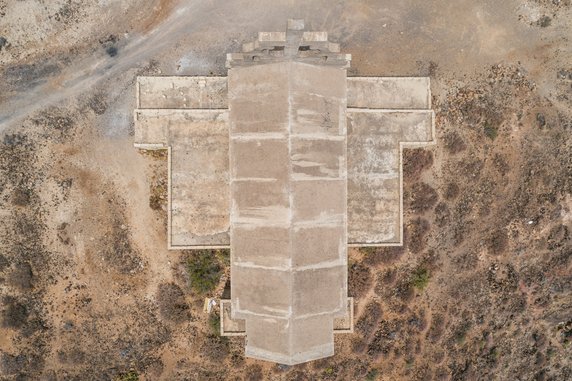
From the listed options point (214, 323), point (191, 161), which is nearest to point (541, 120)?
point (191, 161)

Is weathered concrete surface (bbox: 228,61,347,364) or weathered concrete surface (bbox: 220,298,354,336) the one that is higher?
weathered concrete surface (bbox: 228,61,347,364)

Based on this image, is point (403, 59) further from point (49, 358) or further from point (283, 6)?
point (49, 358)

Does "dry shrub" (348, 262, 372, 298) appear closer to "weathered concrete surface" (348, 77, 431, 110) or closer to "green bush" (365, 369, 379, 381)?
"green bush" (365, 369, 379, 381)

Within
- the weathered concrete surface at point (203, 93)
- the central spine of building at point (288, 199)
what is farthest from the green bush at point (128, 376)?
the weathered concrete surface at point (203, 93)

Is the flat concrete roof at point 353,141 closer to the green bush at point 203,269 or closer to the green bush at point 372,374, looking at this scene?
the green bush at point 203,269

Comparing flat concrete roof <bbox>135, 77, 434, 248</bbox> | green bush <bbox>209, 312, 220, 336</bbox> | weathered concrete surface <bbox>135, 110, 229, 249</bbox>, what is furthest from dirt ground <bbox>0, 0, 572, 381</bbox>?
weathered concrete surface <bbox>135, 110, 229, 249</bbox>

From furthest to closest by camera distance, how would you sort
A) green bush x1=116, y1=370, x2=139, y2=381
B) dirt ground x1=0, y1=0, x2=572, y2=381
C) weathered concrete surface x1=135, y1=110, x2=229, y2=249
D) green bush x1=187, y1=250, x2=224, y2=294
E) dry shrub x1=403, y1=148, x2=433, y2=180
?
dry shrub x1=403, y1=148, x2=433, y2=180, green bush x1=116, y1=370, x2=139, y2=381, green bush x1=187, y1=250, x2=224, y2=294, dirt ground x1=0, y1=0, x2=572, y2=381, weathered concrete surface x1=135, y1=110, x2=229, y2=249
